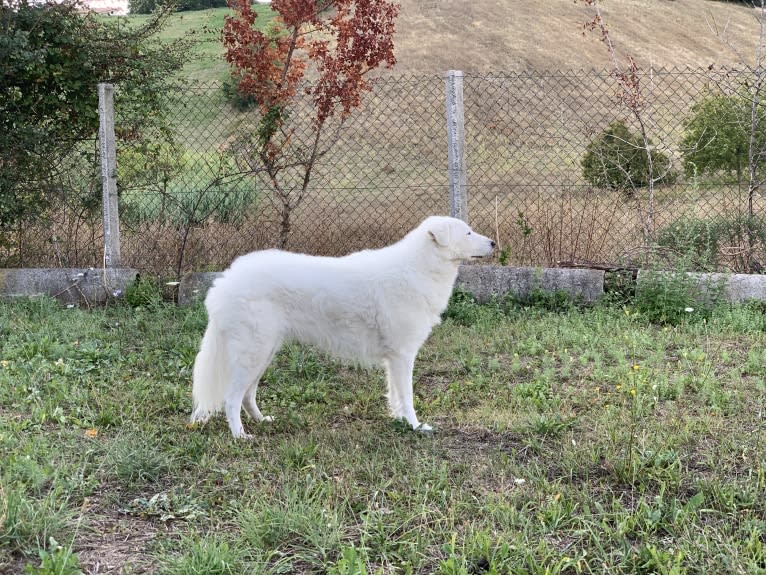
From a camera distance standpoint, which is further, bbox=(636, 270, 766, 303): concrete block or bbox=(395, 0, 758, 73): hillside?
bbox=(395, 0, 758, 73): hillside

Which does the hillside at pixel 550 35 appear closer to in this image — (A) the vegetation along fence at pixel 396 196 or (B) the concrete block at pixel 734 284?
(A) the vegetation along fence at pixel 396 196

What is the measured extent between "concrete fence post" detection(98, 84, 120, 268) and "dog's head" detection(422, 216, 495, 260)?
174 inches

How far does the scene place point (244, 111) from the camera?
30.7 feet

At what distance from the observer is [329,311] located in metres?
4.54

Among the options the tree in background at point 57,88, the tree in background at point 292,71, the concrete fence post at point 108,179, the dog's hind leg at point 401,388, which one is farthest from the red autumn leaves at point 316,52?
the dog's hind leg at point 401,388

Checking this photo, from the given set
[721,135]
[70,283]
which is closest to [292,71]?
[70,283]

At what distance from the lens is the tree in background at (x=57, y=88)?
8172 mm

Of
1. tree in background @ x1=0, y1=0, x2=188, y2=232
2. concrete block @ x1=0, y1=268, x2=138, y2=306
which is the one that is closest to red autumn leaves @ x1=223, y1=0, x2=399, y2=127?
tree in background @ x1=0, y1=0, x2=188, y2=232

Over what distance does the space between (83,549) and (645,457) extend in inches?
97.8

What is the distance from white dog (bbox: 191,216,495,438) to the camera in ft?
14.4

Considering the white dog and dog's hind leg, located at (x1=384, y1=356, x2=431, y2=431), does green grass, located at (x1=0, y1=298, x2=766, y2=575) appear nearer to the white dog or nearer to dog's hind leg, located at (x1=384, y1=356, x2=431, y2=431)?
dog's hind leg, located at (x1=384, y1=356, x2=431, y2=431)

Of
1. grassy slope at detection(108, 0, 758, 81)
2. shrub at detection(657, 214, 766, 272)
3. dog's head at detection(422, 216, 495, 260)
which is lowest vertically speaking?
shrub at detection(657, 214, 766, 272)

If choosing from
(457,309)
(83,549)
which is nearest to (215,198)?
(457,309)

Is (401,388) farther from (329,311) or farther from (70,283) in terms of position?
(70,283)
